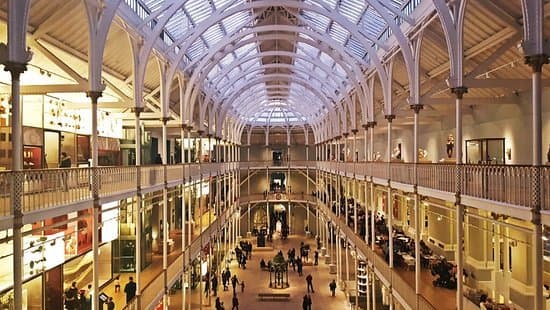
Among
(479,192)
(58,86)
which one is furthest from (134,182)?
(479,192)

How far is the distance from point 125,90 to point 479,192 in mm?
17480

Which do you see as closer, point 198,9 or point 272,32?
point 198,9

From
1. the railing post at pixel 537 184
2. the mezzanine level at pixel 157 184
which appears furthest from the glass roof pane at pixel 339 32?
the railing post at pixel 537 184

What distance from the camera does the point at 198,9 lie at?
24391 mm

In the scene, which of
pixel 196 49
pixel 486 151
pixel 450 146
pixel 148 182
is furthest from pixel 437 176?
pixel 196 49

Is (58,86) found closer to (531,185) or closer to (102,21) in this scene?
(102,21)

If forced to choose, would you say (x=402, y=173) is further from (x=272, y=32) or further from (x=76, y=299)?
(x=272, y=32)

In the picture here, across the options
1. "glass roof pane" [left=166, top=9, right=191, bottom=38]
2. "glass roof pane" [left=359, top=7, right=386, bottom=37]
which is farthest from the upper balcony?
"glass roof pane" [left=166, top=9, right=191, bottom=38]

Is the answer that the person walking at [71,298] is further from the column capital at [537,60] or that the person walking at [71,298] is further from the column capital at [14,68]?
the column capital at [537,60]

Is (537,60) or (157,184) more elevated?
(537,60)

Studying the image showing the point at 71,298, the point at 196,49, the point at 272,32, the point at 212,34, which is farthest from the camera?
the point at 272,32

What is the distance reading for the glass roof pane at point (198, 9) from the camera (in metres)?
23.5

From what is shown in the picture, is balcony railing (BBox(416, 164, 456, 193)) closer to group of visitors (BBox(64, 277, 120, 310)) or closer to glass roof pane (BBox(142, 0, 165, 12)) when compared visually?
group of visitors (BBox(64, 277, 120, 310))

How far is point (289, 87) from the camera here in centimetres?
4891
